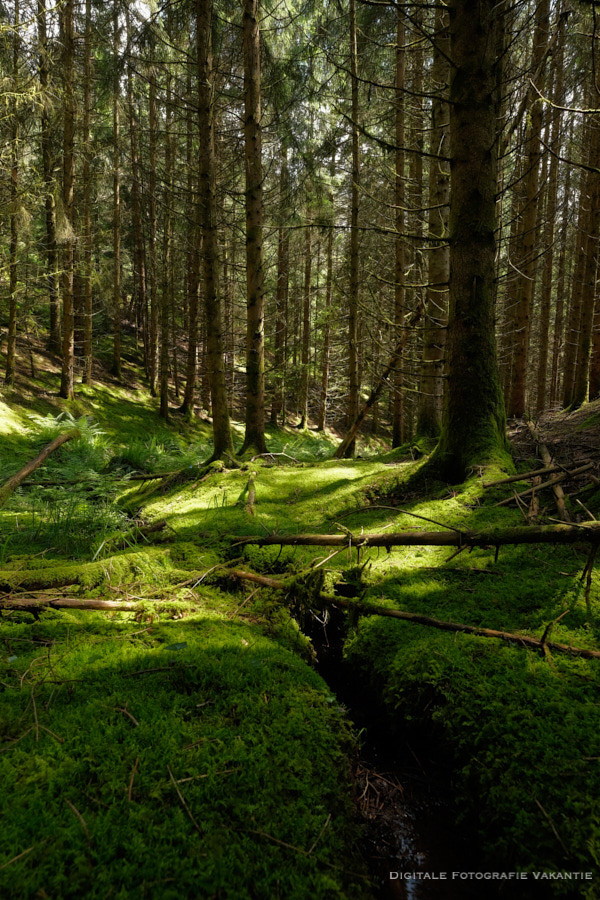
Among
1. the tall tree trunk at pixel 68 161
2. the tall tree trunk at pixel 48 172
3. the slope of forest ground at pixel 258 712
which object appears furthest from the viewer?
the tall tree trunk at pixel 68 161

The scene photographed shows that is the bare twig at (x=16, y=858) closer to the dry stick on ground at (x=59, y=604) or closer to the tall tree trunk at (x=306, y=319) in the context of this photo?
the dry stick on ground at (x=59, y=604)

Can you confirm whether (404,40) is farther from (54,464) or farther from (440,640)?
(440,640)

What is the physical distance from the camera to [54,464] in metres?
7.09

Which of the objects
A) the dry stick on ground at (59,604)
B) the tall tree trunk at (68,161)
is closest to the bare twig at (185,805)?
the dry stick on ground at (59,604)

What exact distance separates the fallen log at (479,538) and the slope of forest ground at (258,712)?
0.33 metres

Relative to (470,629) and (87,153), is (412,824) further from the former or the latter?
(87,153)

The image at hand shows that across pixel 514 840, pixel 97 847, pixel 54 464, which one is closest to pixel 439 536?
pixel 514 840

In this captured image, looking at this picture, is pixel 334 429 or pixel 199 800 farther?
pixel 334 429

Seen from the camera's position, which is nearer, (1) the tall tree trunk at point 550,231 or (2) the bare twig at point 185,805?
(2) the bare twig at point 185,805

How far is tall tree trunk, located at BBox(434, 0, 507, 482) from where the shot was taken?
399cm

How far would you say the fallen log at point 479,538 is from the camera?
1981 mm

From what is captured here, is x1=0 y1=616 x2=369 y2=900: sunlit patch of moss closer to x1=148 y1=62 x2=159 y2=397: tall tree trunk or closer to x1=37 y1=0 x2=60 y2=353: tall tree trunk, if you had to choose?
x1=37 y1=0 x2=60 y2=353: tall tree trunk

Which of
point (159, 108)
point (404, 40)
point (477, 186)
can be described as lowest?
point (477, 186)

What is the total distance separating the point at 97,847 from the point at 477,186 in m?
5.18
